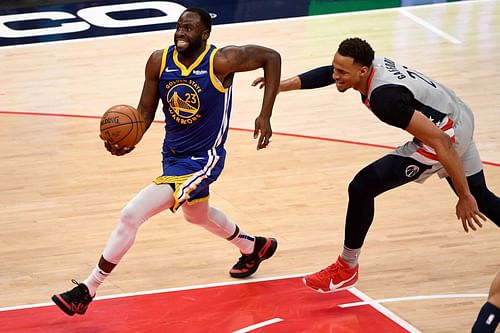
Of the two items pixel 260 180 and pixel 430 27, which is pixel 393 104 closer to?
pixel 260 180

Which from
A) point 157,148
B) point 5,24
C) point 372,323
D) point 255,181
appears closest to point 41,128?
point 157,148

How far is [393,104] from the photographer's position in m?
6.71

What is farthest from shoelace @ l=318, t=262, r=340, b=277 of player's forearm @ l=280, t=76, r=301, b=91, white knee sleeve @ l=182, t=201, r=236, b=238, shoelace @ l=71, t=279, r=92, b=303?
shoelace @ l=71, t=279, r=92, b=303

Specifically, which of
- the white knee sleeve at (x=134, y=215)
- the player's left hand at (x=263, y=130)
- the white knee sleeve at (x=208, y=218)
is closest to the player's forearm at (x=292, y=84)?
the player's left hand at (x=263, y=130)

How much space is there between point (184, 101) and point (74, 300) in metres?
1.49

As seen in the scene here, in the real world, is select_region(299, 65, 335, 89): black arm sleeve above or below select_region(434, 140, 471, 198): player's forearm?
above

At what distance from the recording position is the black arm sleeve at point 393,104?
6.68 metres

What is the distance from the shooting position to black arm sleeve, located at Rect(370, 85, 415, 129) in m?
6.68

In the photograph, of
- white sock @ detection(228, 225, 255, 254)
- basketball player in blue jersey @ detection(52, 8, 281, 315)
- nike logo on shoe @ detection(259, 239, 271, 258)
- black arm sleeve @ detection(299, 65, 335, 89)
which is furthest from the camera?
nike logo on shoe @ detection(259, 239, 271, 258)

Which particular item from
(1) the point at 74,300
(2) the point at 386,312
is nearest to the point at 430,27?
(2) the point at 386,312

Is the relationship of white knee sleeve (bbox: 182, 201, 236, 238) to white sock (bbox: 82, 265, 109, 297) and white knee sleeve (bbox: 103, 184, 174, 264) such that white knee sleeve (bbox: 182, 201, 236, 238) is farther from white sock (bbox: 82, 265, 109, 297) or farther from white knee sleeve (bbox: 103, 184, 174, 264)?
white sock (bbox: 82, 265, 109, 297)

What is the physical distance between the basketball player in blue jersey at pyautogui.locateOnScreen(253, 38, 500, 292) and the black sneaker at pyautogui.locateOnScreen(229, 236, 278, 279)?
1.84ft

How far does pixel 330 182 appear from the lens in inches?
391

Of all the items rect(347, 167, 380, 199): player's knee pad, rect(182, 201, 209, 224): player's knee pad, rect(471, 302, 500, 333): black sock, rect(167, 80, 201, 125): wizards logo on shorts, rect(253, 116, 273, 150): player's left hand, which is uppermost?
rect(167, 80, 201, 125): wizards logo on shorts
